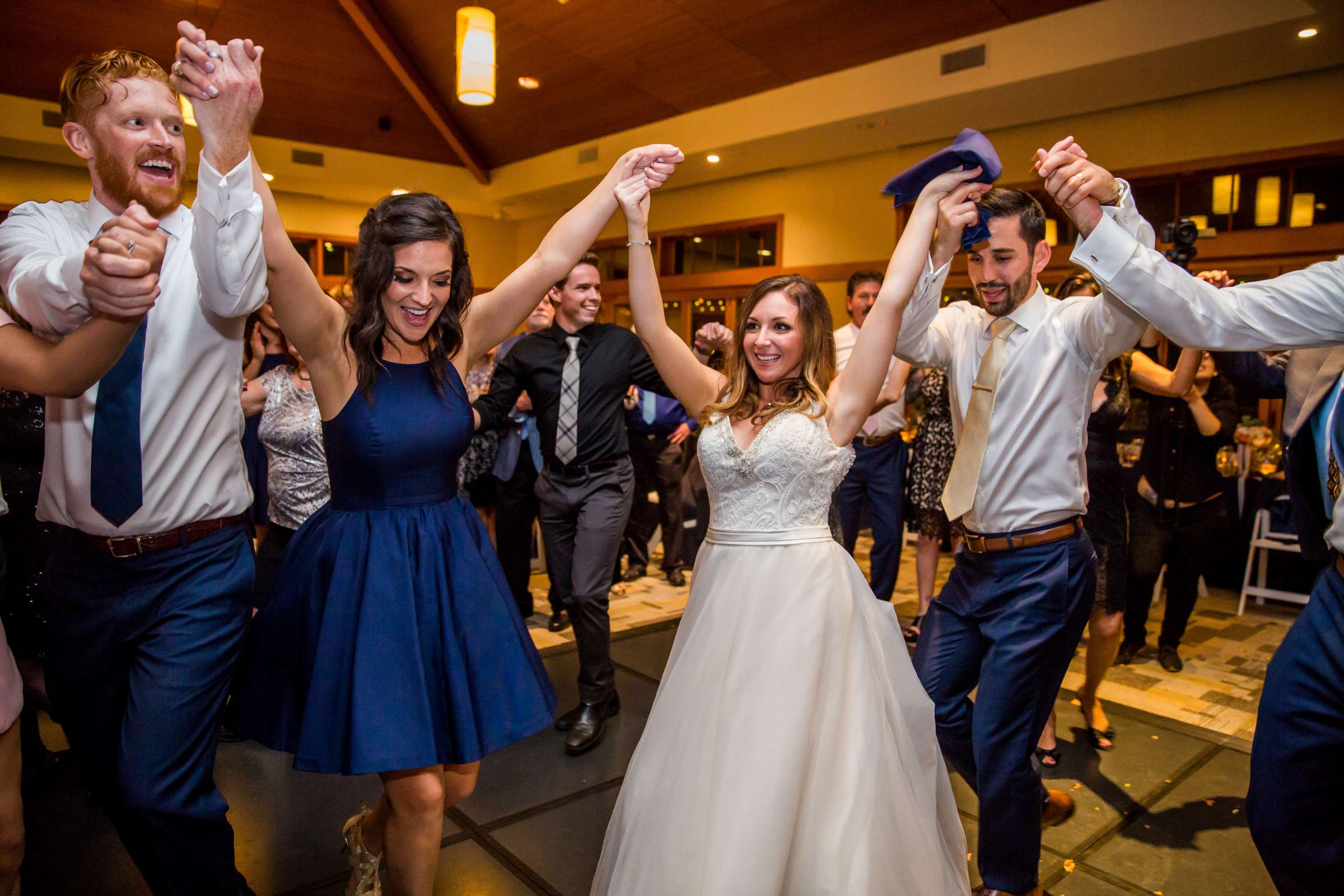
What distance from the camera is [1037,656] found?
2070mm

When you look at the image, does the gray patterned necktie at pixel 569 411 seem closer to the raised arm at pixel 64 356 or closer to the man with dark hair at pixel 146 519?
the man with dark hair at pixel 146 519

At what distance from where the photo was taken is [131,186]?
162cm

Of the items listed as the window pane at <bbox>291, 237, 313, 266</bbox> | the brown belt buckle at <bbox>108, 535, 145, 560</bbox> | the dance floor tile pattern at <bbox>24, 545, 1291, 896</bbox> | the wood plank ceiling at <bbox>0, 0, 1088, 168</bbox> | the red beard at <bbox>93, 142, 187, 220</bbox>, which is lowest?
the dance floor tile pattern at <bbox>24, 545, 1291, 896</bbox>

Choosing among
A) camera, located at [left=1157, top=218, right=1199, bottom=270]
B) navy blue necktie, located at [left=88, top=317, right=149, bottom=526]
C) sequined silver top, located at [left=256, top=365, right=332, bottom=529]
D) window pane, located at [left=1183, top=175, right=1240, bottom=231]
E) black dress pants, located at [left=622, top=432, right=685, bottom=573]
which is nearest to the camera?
navy blue necktie, located at [left=88, top=317, right=149, bottom=526]

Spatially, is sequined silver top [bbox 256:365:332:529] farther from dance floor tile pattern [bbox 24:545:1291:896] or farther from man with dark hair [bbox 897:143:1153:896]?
man with dark hair [bbox 897:143:1153:896]

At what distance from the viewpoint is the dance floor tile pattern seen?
2.33m

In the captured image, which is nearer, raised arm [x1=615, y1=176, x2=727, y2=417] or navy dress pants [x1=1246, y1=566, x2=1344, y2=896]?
navy dress pants [x1=1246, y1=566, x2=1344, y2=896]

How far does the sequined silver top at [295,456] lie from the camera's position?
310cm

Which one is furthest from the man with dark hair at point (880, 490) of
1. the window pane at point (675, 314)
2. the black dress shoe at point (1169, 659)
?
the window pane at point (675, 314)

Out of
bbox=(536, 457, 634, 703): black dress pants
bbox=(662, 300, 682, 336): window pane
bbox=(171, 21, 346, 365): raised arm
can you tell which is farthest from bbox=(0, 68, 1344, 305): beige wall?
Answer: bbox=(171, 21, 346, 365): raised arm

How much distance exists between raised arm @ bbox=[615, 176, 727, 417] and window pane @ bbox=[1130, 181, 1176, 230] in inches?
235

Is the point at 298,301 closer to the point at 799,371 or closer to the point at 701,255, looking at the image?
the point at 799,371

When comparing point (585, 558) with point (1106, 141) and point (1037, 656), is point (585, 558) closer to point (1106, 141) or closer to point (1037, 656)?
point (1037, 656)

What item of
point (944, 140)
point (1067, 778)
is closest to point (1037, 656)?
point (1067, 778)
